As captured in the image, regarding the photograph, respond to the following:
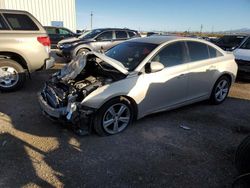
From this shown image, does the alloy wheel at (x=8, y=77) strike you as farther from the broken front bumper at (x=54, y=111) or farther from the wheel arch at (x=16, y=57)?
the broken front bumper at (x=54, y=111)

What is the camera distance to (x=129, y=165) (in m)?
3.46

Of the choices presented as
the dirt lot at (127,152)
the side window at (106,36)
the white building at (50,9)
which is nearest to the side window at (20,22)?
the dirt lot at (127,152)

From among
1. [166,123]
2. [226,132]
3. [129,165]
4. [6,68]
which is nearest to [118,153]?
[129,165]

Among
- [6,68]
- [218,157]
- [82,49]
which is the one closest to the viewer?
[218,157]

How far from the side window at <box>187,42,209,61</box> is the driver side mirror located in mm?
1016

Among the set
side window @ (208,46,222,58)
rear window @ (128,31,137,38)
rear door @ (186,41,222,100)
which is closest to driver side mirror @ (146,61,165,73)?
rear door @ (186,41,222,100)

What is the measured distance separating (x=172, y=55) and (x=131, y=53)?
31.0 inches

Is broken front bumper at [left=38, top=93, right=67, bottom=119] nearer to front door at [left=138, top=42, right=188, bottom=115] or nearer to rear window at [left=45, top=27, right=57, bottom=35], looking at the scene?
front door at [left=138, top=42, right=188, bottom=115]

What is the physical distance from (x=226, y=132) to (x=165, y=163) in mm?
1652

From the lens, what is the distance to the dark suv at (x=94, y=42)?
11.4 m

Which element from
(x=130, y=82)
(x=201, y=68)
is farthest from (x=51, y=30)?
(x=130, y=82)

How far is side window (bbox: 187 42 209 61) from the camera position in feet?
17.1

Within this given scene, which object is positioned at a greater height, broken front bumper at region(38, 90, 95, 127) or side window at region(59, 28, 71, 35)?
side window at region(59, 28, 71, 35)

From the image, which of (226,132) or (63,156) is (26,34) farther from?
(226,132)
